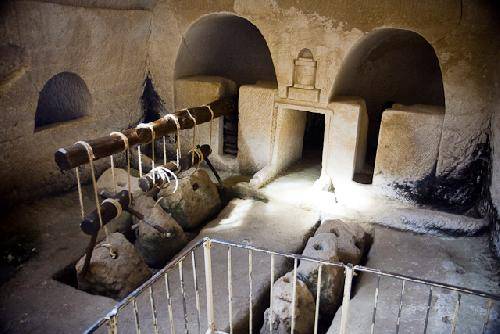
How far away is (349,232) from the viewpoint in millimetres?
5871

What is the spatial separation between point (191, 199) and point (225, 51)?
4.30m

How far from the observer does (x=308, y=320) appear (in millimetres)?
4699

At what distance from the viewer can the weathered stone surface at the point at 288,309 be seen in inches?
175

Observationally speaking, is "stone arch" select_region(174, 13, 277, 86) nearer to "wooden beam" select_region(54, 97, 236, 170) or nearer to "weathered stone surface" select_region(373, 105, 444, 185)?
"wooden beam" select_region(54, 97, 236, 170)

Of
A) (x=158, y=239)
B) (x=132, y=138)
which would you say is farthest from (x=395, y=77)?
(x=158, y=239)

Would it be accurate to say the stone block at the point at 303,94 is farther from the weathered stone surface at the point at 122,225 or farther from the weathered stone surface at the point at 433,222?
the weathered stone surface at the point at 122,225

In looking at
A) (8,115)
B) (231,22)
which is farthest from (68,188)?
(231,22)

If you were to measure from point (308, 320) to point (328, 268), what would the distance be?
642 mm

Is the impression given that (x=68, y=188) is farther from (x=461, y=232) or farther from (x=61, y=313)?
(x=461, y=232)

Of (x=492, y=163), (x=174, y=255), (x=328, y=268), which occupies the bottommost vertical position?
(x=174, y=255)

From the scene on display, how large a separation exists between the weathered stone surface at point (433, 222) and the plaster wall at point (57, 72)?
5188 millimetres

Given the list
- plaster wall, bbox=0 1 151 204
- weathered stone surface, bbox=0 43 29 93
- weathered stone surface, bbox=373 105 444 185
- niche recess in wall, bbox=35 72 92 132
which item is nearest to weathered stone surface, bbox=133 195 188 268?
plaster wall, bbox=0 1 151 204

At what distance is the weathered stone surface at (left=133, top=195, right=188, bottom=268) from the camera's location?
592cm

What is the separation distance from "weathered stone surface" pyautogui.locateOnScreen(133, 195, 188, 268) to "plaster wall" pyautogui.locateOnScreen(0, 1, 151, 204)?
1.89 m
